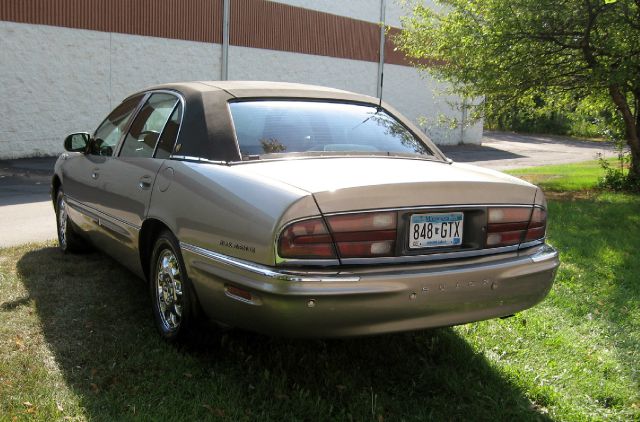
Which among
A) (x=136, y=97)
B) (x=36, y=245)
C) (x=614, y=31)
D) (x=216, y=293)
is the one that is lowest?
(x=36, y=245)

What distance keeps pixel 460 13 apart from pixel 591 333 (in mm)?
8360

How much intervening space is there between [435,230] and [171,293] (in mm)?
1553

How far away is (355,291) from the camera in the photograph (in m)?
2.80

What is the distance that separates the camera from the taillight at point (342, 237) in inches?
111

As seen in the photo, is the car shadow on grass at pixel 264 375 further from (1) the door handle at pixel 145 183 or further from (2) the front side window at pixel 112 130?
(2) the front side window at pixel 112 130

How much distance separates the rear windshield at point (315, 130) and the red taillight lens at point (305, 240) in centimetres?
77

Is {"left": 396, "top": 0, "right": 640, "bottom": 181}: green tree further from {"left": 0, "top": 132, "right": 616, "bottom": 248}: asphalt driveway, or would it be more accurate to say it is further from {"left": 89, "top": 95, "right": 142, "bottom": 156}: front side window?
{"left": 89, "top": 95, "right": 142, "bottom": 156}: front side window

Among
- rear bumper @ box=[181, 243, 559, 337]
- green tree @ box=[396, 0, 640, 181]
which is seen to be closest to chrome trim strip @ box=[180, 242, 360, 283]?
rear bumper @ box=[181, 243, 559, 337]

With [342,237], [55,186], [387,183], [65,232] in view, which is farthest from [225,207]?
[55,186]

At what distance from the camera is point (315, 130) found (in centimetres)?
381

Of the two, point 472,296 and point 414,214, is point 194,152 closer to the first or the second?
point 414,214

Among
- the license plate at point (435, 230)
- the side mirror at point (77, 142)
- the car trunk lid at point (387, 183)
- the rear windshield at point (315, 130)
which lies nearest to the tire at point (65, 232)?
the side mirror at point (77, 142)

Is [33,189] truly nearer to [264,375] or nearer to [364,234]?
[264,375]

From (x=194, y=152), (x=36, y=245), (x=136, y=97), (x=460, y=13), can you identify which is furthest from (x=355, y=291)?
(x=460, y=13)
